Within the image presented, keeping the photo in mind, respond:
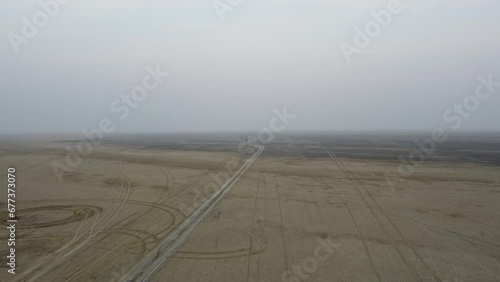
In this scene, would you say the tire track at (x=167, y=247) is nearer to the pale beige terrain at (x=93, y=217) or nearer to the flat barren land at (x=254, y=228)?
the flat barren land at (x=254, y=228)

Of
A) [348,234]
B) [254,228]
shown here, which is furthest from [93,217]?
[348,234]


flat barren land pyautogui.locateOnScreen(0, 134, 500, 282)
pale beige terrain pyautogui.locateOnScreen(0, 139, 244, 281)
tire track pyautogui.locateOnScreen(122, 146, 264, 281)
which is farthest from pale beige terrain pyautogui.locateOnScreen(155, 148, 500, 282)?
pale beige terrain pyautogui.locateOnScreen(0, 139, 244, 281)

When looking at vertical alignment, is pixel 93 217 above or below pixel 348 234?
above

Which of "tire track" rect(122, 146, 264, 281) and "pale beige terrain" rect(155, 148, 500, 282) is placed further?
"pale beige terrain" rect(155, 148, 500, 282)

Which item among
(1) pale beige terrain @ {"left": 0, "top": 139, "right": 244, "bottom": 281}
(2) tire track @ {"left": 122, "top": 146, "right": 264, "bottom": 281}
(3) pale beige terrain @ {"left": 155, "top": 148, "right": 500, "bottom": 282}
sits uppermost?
(1) pale beige terrain @ {"left": 0, "top": 139, "right": 244, "bottom": 281}

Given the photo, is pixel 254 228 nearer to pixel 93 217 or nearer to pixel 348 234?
pixel 348 234

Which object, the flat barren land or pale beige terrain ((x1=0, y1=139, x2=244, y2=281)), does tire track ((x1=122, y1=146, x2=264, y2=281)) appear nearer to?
the flat barren land

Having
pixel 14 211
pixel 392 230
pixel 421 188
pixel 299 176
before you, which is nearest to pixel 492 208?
pixel 421 188

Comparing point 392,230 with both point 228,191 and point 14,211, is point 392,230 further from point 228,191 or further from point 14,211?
point 14,211
